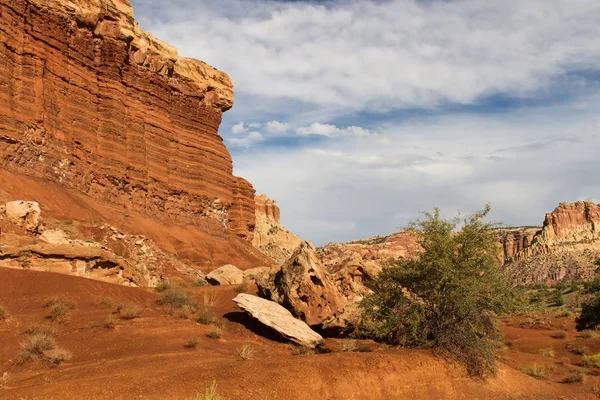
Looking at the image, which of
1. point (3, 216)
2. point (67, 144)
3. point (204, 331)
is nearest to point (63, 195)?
point (67, 144)

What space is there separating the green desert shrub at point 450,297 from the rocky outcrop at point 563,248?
67843mm

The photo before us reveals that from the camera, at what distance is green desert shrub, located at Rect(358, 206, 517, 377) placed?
509 inches

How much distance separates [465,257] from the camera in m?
13.6

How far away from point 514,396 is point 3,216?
873 inches

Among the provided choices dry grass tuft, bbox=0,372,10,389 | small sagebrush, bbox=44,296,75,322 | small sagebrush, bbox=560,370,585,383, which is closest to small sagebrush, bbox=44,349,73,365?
dry grass tuft, bbox=0,372,10,389

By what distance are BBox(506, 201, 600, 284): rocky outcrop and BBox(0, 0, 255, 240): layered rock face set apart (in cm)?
5292

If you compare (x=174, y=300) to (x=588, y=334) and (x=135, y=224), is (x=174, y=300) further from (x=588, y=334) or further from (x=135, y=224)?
(x=135, y=224)

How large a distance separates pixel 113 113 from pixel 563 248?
92168mm

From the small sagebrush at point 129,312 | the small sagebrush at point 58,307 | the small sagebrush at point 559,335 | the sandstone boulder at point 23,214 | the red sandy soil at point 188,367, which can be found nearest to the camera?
the red sandy soil at point 188,367

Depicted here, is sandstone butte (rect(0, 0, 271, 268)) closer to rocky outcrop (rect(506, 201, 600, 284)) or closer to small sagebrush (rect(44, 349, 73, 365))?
small sagebrush (rect(44, 349, 73, 365))

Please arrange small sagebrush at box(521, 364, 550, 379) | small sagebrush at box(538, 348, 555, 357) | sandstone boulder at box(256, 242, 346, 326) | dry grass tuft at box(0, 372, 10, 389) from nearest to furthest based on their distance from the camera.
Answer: dry grass tuft at box(0, 372, 10, 389)
small sagebrush at box(521, 364, 550, 379)
sandstone boulder at box(256, 242, 346, 326)
small sagebrush at box(538, 348, 555, 357)

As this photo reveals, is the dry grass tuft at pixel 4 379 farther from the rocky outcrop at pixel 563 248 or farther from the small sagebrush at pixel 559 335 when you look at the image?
the rocky outcrop at pixel 563 248

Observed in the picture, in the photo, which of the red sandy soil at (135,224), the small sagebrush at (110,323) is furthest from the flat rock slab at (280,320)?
the red sandy soil at (135,224)

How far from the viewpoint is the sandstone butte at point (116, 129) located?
3403 cm
